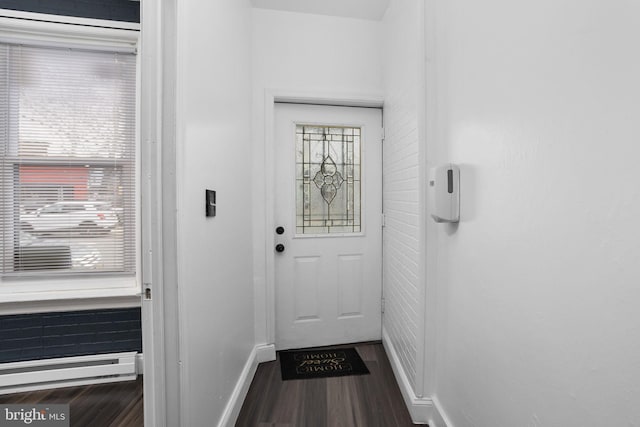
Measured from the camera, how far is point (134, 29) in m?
1.96

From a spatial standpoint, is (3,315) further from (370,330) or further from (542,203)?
(542,203)

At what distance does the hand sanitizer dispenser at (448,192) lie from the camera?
1.34 metres

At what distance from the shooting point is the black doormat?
80.5 inches

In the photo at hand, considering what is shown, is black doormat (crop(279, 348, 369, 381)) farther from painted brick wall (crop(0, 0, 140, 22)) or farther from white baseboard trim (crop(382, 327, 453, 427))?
painted brick wall (crop(0, 0, 140, 22))

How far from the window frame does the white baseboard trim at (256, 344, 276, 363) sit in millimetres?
904

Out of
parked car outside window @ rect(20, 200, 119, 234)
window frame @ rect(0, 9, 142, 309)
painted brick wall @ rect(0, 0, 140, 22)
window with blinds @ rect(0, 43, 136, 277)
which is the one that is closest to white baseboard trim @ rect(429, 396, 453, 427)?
window frame @ rect(0, 9, 142, 309)

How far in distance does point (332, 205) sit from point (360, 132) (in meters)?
0.65

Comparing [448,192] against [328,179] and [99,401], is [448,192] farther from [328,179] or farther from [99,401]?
[99,401]

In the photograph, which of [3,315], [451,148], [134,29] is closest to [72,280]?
[3,315]

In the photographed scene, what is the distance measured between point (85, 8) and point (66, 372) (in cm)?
234

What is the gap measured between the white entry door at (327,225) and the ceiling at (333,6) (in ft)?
2.25

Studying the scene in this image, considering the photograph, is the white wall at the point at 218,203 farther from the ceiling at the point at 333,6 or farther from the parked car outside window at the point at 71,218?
the parked car outside window at the point at 71,218

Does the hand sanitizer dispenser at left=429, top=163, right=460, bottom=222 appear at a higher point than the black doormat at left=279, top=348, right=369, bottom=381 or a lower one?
higher

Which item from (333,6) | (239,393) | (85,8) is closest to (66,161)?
(85,8)
